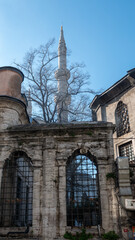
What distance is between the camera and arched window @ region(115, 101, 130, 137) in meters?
14.2

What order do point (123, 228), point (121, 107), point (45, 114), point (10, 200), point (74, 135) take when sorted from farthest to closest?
point (45, 114) < point (121, 107) < point (74, 135) < point (10, 200) < point (123, 228)

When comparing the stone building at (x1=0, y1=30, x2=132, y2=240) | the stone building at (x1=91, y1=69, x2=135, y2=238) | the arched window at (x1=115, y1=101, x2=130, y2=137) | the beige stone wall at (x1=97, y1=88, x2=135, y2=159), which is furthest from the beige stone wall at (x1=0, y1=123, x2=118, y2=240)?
the arched window at (x1=115, y1=101, x2=130, y2=137)

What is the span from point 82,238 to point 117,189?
6.61 feet

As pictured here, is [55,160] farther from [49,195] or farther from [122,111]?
[122,111]

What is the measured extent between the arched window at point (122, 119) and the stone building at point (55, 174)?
5035 mm

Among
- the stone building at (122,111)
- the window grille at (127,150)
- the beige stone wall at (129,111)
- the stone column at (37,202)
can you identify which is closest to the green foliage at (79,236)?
the stone column at (37,202)

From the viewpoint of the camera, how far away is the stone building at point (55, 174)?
8.16 metres

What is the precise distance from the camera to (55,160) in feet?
30.0

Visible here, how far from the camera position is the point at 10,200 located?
883 cm

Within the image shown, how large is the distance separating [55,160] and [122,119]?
6.93 metres

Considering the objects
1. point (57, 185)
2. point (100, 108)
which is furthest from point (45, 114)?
point (57, 185)

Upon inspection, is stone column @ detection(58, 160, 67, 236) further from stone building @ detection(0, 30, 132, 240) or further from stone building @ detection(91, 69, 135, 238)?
stone building @ detection(91, 69, 135, 238)

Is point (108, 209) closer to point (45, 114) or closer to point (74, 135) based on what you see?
point (74, 135)

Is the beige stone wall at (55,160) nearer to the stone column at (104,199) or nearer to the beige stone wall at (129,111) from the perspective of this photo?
the stone column at (104,199)
